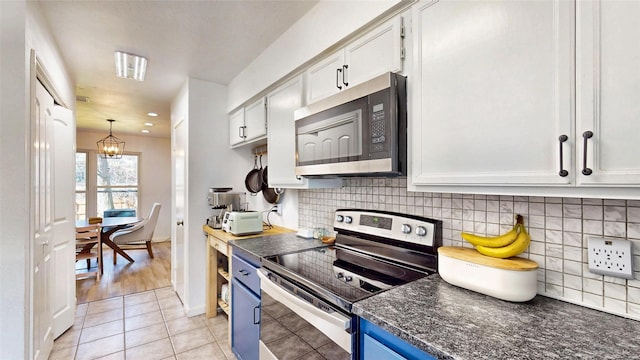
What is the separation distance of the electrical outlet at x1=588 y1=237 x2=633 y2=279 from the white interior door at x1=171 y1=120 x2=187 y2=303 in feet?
10.0

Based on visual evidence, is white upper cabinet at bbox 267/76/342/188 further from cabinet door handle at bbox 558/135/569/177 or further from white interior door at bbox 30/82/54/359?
white interior door at bbox 30/82/54/359

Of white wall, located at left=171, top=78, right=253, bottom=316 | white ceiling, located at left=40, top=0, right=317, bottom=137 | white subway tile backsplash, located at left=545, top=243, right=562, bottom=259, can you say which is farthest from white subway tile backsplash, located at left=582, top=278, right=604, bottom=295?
white wall, located at left=171, top=78, right=253, bottom=316

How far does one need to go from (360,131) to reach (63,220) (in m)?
2.79

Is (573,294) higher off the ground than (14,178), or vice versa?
(14,178)

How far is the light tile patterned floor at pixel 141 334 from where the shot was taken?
2207 millimetres

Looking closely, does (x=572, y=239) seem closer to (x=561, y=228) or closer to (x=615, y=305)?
(x=561, y=228)

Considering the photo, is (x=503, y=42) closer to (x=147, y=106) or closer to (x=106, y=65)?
(x=106, y=65)

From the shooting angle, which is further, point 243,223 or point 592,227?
point 243,223

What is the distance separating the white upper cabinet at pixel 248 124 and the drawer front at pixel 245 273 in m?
1.03

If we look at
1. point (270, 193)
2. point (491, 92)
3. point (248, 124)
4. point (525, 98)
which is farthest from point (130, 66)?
point (525, 98)

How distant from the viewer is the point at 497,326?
847mm

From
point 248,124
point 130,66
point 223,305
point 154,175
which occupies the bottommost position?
point 223,305

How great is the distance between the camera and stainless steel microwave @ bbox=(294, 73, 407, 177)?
Result: 121 cm

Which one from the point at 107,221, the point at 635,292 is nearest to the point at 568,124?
the point at 635,292
